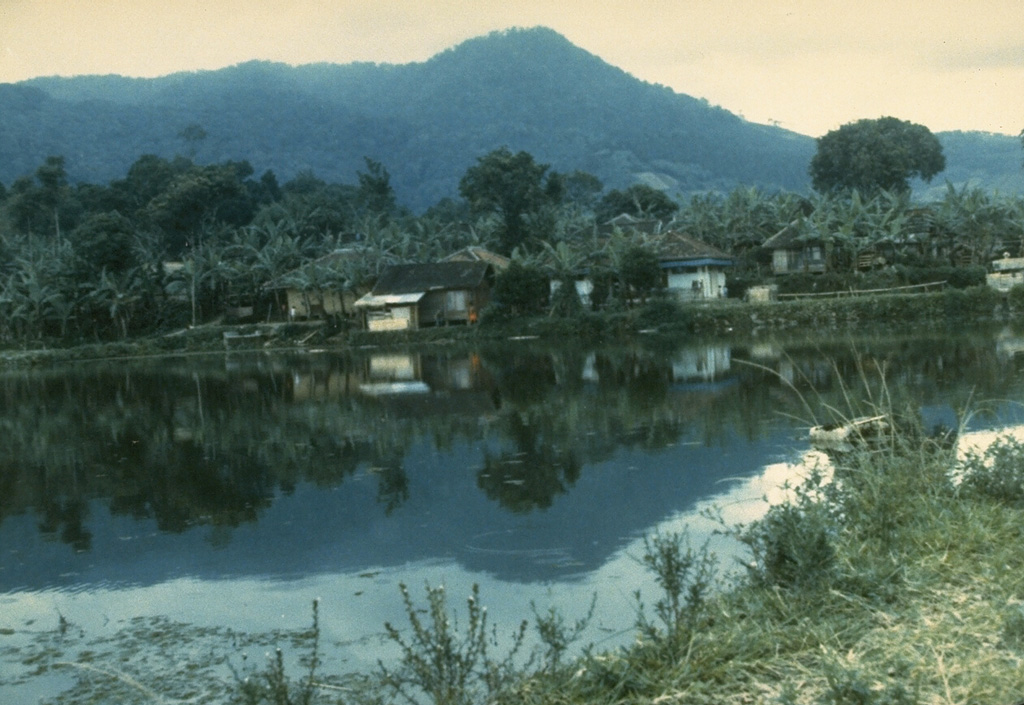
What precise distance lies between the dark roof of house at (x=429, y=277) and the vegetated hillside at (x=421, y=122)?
142 ft

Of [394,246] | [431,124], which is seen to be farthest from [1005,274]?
Result: [431,124]

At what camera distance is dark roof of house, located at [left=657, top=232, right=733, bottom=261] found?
117 feet

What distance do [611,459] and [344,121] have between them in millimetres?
107021

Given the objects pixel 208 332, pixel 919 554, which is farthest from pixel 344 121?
pixel 919 554

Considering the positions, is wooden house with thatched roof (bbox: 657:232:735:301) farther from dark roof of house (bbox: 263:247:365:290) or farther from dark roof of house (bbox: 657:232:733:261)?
dark roof of house (bbox: 263:247:365:290)

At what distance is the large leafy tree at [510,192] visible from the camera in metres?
39.8

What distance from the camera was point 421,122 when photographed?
115125 millimetres

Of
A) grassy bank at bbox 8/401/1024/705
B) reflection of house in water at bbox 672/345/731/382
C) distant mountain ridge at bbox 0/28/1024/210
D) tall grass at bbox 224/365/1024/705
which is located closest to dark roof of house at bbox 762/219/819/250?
reflection of house in water at bbox 672/345/731/382

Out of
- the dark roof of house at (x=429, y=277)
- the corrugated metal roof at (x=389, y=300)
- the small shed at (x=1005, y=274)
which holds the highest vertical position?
the dark roof of house at (x=429, y=277)

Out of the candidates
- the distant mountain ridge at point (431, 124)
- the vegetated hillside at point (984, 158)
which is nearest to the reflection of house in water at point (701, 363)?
the vegetated hillside at point (984, 158)

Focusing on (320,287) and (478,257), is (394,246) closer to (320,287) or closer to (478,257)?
(320,287)

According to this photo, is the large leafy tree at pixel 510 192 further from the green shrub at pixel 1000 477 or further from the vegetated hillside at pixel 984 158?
the vegetated hillside at pixel 984 158

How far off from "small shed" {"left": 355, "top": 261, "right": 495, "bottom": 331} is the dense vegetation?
5.03 ft

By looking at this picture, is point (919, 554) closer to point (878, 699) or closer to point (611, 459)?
point (878, 699)
